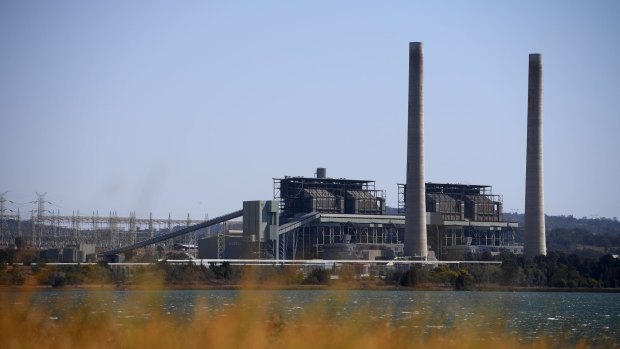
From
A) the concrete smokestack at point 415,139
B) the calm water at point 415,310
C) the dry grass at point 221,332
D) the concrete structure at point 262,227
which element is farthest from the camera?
the concrete structure at point 262,227

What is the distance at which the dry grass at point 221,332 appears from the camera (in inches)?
667

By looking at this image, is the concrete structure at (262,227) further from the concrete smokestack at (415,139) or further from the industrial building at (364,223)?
the concrete smokestack at (415,139)

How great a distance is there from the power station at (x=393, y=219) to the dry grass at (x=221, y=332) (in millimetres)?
91001

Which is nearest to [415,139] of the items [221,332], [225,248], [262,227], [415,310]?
[262,227]

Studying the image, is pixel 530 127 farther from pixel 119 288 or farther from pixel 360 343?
pixel 360 343

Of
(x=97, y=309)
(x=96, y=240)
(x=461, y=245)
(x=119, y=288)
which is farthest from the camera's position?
(x=96, y=240)

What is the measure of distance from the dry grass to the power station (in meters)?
91.0

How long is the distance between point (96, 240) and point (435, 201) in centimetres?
4988

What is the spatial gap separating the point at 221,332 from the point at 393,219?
390ft

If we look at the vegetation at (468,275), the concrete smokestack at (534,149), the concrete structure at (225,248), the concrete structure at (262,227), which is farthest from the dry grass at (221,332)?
the concrete structure at (225,248)

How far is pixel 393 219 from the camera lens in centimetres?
13525

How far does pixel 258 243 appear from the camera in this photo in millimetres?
120250

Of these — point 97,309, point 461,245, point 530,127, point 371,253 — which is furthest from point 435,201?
point 97,309

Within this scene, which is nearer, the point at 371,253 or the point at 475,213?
the point at 371,253
